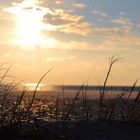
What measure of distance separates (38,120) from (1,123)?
41 cm

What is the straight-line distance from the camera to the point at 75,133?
14.4ft

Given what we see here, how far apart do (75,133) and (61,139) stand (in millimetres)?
212

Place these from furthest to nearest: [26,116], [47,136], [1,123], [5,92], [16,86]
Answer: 1. [16,86]
2. [5,92]
3. [26,116]
4. [1,123]
5. [47,136]

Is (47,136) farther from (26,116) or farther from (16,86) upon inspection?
(16,86)

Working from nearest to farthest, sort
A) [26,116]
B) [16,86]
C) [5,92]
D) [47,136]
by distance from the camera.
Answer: [47,136], [26,116], [5,92], [16,86]

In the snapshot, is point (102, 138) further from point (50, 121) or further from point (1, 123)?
point (1, 123)

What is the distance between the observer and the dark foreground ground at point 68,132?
4.29 m

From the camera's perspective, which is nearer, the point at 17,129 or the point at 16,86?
the point at 17,129

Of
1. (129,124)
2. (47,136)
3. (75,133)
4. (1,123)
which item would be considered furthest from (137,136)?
(1,123)

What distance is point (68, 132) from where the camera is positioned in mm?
4379

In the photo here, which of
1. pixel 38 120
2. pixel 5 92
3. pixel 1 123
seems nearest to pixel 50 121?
pixel 38 120

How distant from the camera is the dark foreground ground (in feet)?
14.1

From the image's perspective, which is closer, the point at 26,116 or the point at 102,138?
the point at 102,138

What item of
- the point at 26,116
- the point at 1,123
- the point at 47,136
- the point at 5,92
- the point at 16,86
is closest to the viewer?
the point at 47,136
